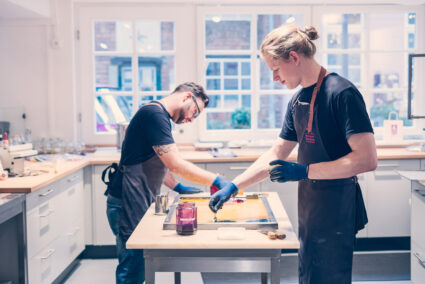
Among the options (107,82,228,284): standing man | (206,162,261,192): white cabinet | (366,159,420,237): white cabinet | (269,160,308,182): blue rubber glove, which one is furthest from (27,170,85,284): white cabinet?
(366,159,420,237): white cabinet

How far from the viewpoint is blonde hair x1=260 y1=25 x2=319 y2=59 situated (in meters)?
2.03

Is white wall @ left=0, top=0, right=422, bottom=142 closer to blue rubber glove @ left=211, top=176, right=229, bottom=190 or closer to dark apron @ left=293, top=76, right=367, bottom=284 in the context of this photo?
blue rubber glove @ left=211, top=176, right=229, bottom=190

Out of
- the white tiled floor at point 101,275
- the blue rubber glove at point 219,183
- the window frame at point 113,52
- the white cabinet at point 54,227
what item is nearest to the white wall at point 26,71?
the window frame at point 113,52

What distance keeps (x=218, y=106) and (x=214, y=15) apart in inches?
276

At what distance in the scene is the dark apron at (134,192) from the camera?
2477 mm

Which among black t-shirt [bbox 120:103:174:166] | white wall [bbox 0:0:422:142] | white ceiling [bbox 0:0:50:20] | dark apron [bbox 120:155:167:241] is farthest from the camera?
white wall [bbox 0:0:422:142]

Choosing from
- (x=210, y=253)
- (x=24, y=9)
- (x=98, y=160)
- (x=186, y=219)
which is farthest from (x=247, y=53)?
(x=210, y=253)

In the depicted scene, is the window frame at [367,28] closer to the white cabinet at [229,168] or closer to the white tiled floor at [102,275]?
the white cabinet at [229,168]

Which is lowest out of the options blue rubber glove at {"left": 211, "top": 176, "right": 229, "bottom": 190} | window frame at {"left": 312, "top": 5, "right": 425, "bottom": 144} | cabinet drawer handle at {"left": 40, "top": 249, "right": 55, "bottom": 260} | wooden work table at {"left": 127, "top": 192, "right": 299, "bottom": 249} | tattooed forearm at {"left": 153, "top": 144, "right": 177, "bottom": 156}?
cabinet drawer handle at {"left": 40, "top": 249, "right": 55, "bottom": 260}

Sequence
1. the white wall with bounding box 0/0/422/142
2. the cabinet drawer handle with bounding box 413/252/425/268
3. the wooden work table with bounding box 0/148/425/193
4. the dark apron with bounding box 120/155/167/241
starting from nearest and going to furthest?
the dark apron with bounding box 120/155/167/241
the wooden work table with bounding box 0/148/425/193
the cabinet drawer handle with bounding box 413/252/425/268
the white wall with bounding box 0/0/422/142

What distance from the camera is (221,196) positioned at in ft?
6.96

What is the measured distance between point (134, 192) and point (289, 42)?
109 cm

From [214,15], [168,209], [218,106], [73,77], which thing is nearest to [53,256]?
[168,209]

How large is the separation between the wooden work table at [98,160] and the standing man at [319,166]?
1.41 meters
